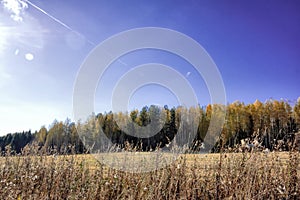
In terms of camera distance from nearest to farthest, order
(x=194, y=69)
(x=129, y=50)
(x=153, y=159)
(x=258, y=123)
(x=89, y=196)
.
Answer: (x=89, y=196)
(x=153, y=159)
(x=194, y=69)
(x=129, y=50)
(x=258, y=123)

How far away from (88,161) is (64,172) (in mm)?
1479

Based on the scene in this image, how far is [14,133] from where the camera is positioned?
7625 centimetres

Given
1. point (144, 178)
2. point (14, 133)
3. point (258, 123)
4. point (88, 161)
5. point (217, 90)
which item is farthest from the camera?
point (14, 133)

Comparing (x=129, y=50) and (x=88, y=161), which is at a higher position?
(x=129, y=50)

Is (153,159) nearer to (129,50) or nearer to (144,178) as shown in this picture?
(144,178)

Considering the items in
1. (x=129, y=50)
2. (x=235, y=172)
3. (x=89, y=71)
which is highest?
(x=129, y=50)

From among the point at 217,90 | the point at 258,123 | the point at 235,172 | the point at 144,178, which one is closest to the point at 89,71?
the point at 217,90

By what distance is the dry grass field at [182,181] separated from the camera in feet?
12.1

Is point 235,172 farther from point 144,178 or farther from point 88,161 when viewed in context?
point 88,161

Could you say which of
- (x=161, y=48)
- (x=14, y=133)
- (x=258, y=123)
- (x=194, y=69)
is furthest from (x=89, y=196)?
(x=14, y=133)

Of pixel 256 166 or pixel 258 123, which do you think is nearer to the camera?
pixel 256 166

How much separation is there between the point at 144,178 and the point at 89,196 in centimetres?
102

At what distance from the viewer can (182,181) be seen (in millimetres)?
4176

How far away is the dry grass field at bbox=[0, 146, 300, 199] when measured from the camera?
12.1 feet
